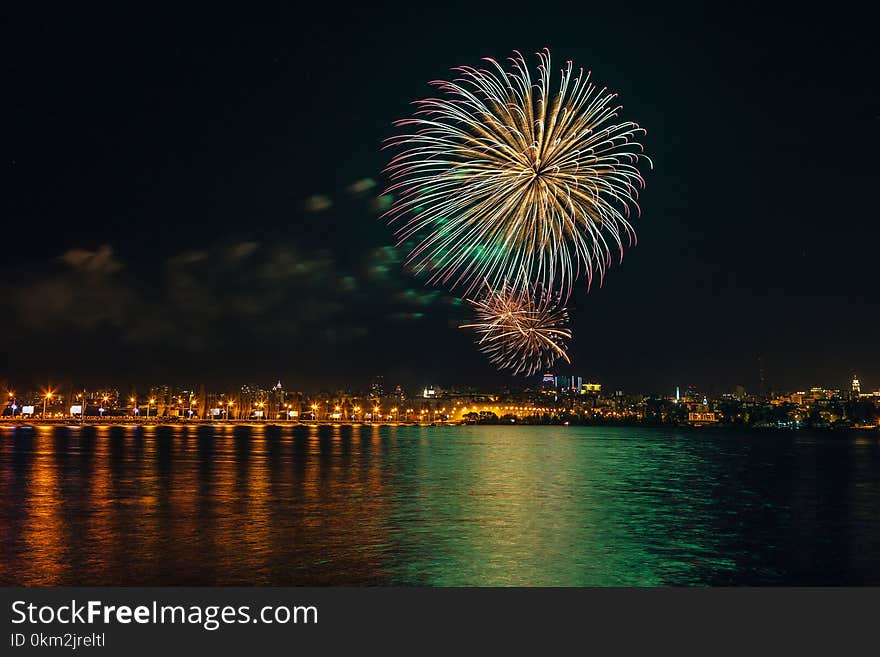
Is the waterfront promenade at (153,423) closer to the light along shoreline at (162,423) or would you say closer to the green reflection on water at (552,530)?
the light along shoreline at (162,423)

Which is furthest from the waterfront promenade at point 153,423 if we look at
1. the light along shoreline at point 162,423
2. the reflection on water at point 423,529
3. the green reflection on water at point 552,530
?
the green reflection on water at point 552,530

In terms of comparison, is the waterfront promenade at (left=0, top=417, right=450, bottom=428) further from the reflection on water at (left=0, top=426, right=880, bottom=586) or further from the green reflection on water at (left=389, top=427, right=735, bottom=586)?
the green reflection on water at (left=389, top=427, right=735, bottom=586)

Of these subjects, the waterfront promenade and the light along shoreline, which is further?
the waterfront promenade

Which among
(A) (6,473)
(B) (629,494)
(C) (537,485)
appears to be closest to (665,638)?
(B) (629,494)

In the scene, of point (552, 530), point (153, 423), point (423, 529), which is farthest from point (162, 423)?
point (552, 530)

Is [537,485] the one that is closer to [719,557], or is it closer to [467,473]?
[467,473]

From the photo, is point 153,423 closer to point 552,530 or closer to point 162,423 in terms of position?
point 162,423

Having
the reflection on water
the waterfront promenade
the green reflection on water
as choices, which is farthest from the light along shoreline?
the green reflection on water

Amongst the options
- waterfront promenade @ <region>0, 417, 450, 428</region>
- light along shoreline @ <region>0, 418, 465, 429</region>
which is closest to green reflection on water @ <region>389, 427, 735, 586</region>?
light along shoreline @ <region>0, 418, 465, 429</region>

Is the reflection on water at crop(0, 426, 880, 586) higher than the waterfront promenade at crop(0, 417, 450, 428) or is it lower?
higher

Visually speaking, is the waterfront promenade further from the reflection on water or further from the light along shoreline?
the reflection on water

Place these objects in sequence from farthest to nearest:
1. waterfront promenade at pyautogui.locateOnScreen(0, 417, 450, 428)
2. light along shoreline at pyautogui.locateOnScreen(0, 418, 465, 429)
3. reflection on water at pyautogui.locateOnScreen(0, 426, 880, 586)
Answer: waterfront promenade at pyautogui.locateOnScreen(0, 417, 450, 428) < light along shoreline at pyautogui.locateOnScreen(0, 418, 465, 429) < reflection on water at pyautogui.locateOnScreen(0, 426, 880, 586)

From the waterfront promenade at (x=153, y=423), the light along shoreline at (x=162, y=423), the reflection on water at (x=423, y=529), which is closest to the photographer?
the reflection on water at (x=423, y=529)

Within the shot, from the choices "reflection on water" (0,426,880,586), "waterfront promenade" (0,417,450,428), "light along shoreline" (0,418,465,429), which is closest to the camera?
"reflection on water" (0,426,880,586)
